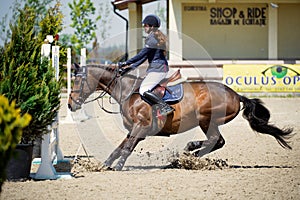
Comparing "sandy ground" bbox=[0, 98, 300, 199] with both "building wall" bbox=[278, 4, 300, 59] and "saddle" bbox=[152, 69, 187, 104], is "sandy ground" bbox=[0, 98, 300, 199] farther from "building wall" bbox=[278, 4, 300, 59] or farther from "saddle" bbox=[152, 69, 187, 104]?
"building wall" bbox=[278, 4, 300, 59]

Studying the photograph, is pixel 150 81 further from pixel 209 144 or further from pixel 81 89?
pixel 209 144

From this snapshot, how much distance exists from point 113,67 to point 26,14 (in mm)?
1917

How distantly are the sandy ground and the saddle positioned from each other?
40.6 inches

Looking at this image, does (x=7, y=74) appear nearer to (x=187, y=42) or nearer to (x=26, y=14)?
(x=26, y=14)

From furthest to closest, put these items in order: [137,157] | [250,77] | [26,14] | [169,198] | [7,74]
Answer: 1. [250,77]
2. [137,157]
3. [26,14]
4. [7,74]
5. [169,198]

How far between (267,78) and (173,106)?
1478cm

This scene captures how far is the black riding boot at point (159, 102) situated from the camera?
8.66 metres

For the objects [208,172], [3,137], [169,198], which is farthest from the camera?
[208,172]

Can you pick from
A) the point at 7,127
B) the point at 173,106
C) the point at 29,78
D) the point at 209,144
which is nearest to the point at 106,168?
the point at 173,106

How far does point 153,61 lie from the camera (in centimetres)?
872

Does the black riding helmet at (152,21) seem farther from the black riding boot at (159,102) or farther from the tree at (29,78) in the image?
the tree at (29,78)

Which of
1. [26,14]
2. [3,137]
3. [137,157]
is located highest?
[26,14]

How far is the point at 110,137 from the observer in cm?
1298

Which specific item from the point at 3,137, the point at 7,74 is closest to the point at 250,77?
the point at 7,74
